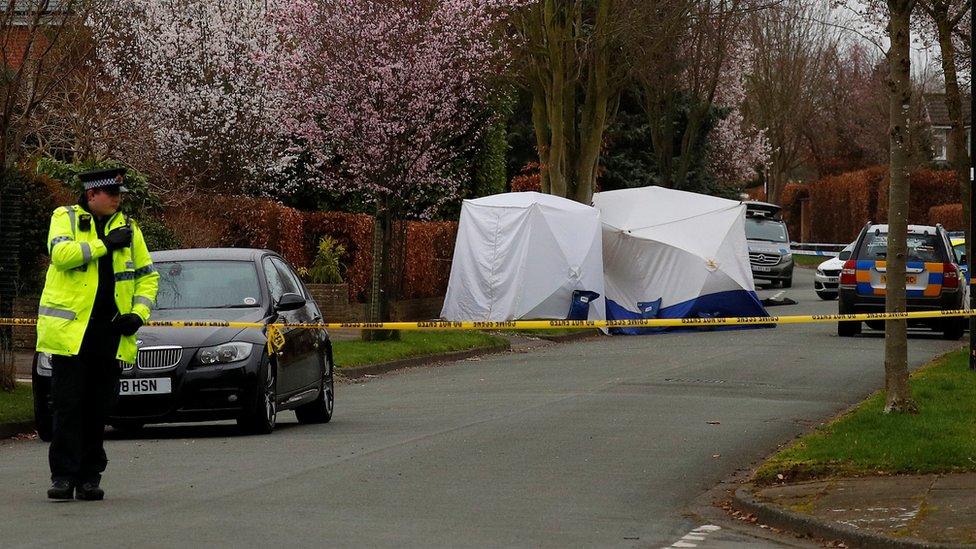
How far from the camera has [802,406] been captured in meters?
16.6

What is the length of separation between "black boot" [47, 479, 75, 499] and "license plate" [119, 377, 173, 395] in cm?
334

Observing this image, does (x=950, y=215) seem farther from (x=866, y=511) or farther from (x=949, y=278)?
(x=866, y=511)

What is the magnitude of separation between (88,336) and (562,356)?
1579cm

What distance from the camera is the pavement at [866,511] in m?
8.32

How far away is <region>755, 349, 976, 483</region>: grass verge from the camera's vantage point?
1074 cm

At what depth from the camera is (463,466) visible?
11.4 m

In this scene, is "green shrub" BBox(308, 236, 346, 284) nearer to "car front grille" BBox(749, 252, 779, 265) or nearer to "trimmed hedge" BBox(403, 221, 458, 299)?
"trimmed hedge" BBox(403, 221, 458, 299)

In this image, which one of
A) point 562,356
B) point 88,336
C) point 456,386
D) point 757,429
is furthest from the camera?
point 562,356

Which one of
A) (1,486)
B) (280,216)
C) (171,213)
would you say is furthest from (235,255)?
(280,216)

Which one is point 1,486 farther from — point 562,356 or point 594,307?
point 594,307

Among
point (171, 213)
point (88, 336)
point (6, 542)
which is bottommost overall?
point (6, 542)

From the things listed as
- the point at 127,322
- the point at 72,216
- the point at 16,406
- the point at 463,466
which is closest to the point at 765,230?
the point at 16,406

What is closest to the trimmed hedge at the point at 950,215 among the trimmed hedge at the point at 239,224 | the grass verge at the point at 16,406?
the trimmed hedge at the point at 239,224

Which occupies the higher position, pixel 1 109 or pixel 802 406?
pixel 1 109
